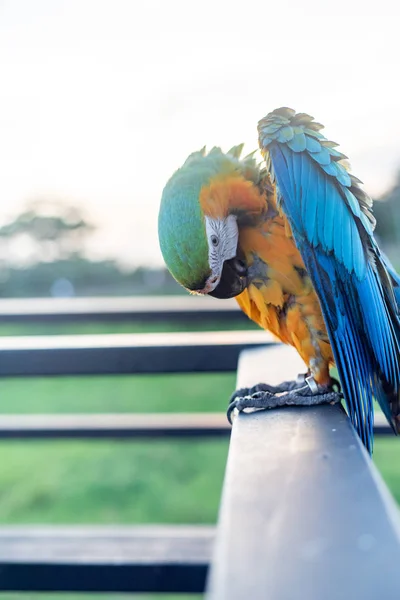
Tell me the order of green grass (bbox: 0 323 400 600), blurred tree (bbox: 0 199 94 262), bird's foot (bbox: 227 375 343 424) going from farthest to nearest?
blurred tree (bbox: 0 199 94 262)
green grass (bbox: 0 323 400 600)
bird's foot (bbox: 227 375 343 424)

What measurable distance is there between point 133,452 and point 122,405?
690 millimetres

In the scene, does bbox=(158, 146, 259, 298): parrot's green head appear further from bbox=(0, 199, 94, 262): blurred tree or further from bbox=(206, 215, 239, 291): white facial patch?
bbox=(0, 199, 94, 262): blurred tree

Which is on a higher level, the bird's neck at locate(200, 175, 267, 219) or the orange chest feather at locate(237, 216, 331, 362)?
the bird's neck at locate(200, 175, 267, 219)

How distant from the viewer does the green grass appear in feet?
6.79

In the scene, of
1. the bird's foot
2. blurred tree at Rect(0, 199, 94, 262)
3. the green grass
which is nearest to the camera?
the bird's foot

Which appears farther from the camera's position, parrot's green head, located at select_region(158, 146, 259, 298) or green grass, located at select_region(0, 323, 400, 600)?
green grass, located at select_region(0, 323, 400, 600)

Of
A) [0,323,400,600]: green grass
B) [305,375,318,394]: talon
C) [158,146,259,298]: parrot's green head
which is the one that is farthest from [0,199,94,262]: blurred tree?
[305,375,318,394]: talon

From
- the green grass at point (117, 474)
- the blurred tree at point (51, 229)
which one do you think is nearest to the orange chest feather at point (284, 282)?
the green grass at point (117, 474)

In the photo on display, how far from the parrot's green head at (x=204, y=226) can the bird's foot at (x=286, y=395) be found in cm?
13

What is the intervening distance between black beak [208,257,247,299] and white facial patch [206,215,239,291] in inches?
0.4

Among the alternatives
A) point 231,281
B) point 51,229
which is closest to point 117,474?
point 231,281

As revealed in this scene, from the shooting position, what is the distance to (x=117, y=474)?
254 centimetres

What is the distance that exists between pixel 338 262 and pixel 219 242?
0.52 feet

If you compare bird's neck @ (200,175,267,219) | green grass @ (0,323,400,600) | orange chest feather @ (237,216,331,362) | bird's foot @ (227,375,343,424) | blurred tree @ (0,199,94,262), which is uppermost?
bird's neck @ (200,175,267,219)
